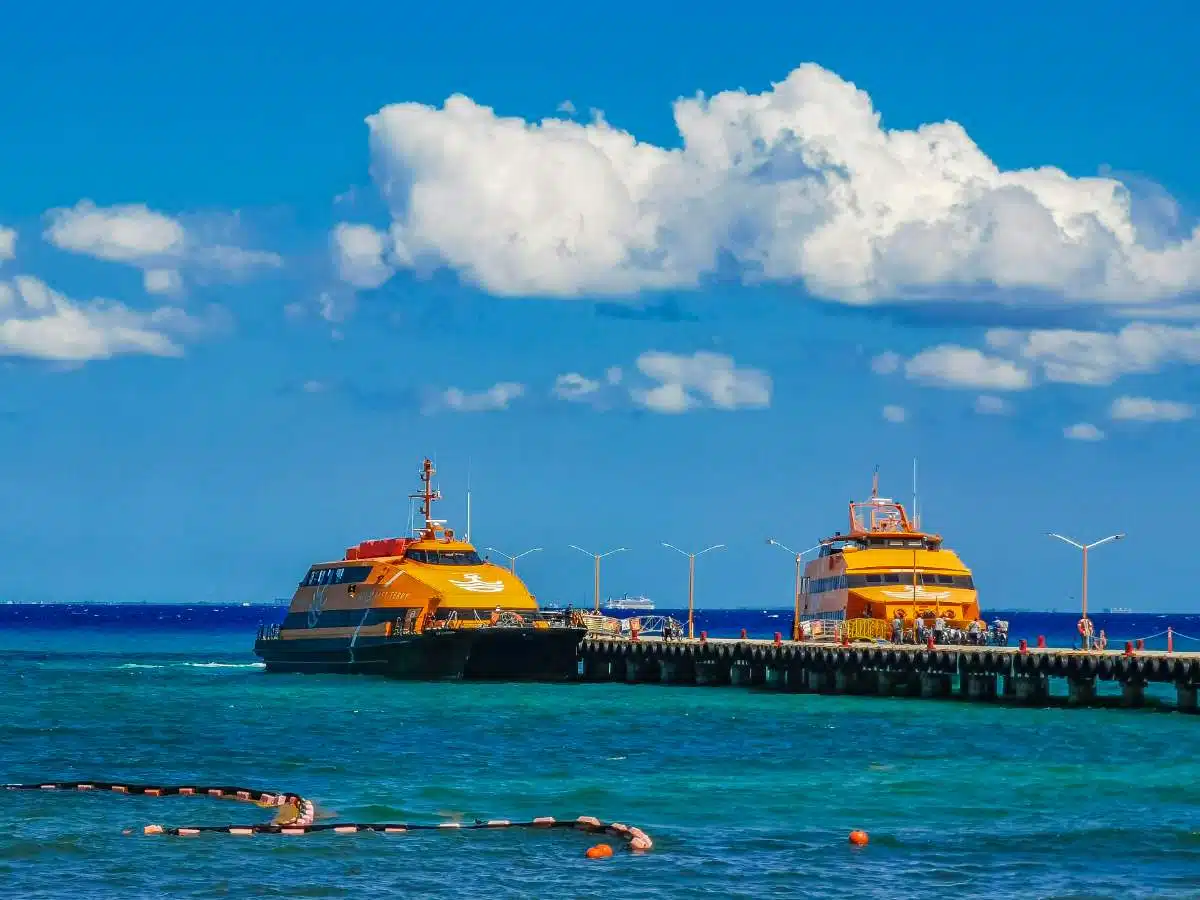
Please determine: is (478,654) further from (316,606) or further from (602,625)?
(602,625)

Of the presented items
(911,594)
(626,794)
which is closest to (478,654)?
(911,594)

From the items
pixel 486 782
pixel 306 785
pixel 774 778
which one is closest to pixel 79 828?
pixel 306 785

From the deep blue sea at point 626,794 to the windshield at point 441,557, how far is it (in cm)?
1392

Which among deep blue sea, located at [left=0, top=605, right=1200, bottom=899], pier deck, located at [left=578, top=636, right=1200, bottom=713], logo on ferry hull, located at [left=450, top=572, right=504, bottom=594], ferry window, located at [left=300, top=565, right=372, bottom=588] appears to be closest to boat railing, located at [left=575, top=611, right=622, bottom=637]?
pier deck, located at [left=578, top=636, right=1200, bottom=713]

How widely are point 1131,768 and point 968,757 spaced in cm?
496

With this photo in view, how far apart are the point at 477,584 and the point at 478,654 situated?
461cm

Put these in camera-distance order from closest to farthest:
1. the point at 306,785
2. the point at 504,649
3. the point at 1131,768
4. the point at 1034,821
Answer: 1. the point at 1034,821
2. the point at 306,785
3. the point at 1131,768
4. the point at 504,649

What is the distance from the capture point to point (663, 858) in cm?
3891

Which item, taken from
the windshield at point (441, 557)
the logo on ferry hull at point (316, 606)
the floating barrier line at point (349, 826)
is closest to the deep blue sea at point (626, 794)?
the floating barrier line at point (349, 826)

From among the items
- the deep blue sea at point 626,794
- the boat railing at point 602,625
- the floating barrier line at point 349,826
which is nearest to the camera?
the deep blue sea at point 626,794

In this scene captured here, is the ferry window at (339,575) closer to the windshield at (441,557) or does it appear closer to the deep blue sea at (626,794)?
the windshield at (441,557)

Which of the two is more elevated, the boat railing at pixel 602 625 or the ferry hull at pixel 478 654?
the boat railing at pixel 602 625

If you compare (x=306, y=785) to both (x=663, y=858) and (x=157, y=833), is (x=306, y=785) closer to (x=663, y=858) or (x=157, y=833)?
(x=157, y=833)

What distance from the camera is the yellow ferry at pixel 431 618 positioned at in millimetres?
94875
